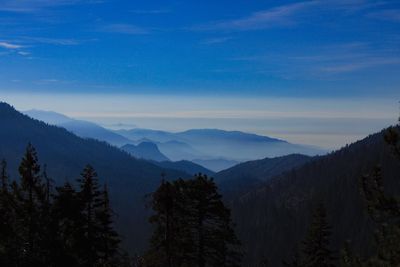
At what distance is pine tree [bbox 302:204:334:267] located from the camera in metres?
38.7

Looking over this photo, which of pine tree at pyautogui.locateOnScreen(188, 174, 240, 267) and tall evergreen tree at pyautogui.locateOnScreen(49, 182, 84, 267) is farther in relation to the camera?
pine tree at pyautogui.locateOnScreen(188, 174, 240, 267)

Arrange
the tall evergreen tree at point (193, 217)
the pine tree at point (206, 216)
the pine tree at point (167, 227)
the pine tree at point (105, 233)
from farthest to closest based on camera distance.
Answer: the pine tree at point (105, 233) < the pine tree at point (167, 227) < the tall evergreen tree at point (193, 217) < the pine tree at point (206, 216)

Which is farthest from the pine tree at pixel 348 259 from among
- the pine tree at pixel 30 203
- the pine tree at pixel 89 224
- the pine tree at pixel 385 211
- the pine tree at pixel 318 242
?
the pine tree at pixel 318 242

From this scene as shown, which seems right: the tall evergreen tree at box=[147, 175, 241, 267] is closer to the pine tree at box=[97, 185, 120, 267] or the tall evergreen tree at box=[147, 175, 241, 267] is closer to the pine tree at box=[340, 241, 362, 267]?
the pine tree at box=[97, 185, 120, 267]

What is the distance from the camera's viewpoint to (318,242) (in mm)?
39062

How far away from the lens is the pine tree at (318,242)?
38.7 m

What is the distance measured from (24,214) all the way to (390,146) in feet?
64.7

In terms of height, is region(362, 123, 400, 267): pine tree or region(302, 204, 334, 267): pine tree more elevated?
region(362, 123, 400, 267): pine tree

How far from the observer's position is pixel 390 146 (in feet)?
50.0

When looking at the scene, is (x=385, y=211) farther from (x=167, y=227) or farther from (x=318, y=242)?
(x=318, y=242)

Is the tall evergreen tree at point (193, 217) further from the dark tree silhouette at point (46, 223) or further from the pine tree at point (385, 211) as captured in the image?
the pine tree at point (385, 211)

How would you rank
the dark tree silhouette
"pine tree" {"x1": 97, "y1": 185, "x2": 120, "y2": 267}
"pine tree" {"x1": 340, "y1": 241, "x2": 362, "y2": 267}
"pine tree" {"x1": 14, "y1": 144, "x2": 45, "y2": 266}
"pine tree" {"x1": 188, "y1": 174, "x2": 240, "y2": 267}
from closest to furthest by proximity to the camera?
"pine tree" {"x1": 340, "y1": 241, "x2": 362, "y2": 267}
the dark tree silhouette
"pine tree" {"x1": 14, "y1": 144, "x2": 45, "y2": 266}
"pine tree" {"x1": 188, "y1": 174, "x2": 240, "y2": 267}
"pine tree" {"x1": 97, "y1": 185, "x2": 120, "y2": 267}

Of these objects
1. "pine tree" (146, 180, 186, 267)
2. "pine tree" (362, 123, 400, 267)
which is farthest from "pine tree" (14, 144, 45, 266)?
"pine tree" (362, 123, 400, 267)

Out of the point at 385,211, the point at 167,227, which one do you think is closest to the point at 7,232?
the point at 167,227
